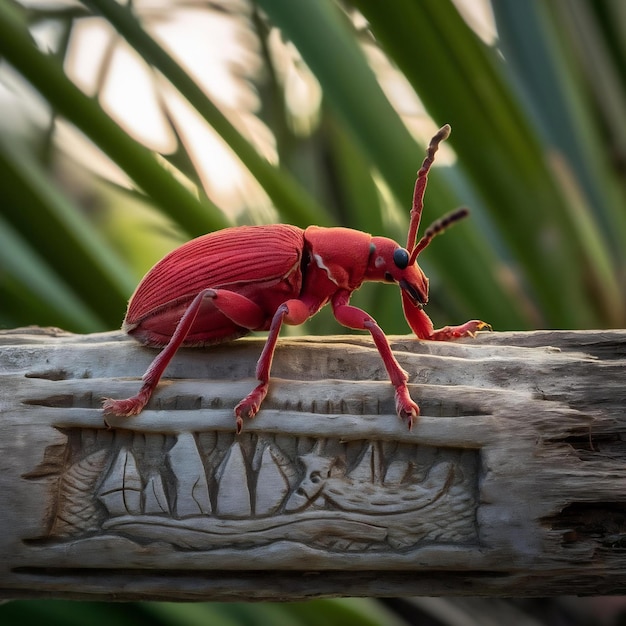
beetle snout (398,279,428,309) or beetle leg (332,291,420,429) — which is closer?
beetle leg (332,291,420,429)

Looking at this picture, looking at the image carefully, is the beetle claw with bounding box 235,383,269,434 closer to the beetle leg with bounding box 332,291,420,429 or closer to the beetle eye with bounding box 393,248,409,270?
the beetle leg with bounding box 332,291,420,429

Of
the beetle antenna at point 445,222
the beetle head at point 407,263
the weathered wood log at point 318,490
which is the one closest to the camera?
the weathered wood log at point 318,490

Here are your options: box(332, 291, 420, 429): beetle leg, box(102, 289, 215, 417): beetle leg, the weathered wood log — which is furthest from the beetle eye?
box(102, 289, 215, 417): beetle leg

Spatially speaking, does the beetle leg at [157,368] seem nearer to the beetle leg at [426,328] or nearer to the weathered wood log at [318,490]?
the weathered wood log at [318,490]

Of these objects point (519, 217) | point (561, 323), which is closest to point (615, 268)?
point (561, 323)

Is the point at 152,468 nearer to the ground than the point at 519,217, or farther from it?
nearer to the ground

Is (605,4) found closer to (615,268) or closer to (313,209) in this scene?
(615,268)

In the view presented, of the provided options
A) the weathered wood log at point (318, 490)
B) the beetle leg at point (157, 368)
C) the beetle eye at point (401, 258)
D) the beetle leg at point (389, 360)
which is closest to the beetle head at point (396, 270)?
the beetle eye at point (401, 258)
